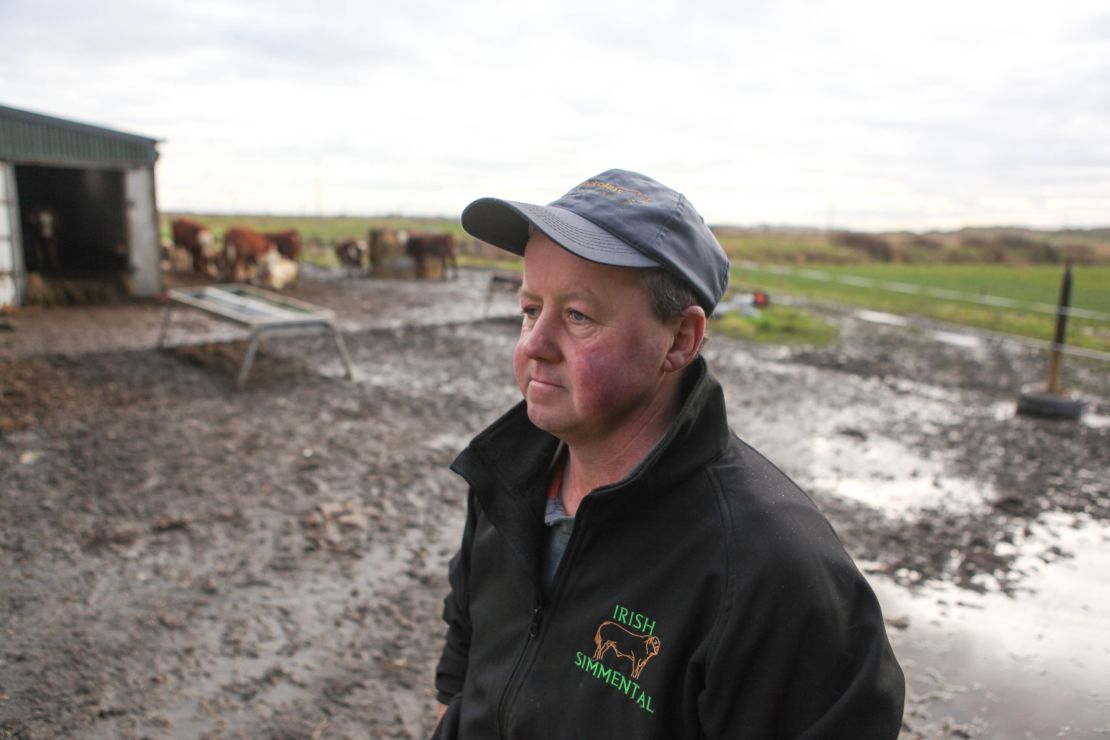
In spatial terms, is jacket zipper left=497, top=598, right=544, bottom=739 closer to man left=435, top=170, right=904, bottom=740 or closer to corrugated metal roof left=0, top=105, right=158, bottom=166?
man left=435, top=170, right=904, bottom=740

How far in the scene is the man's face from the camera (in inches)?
61.8

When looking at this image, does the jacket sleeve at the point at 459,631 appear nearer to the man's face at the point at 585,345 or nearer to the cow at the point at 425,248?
the man's face at the point at 585,345

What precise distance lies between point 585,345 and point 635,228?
9.9 inches

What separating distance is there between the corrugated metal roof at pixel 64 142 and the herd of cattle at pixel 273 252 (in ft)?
13.0

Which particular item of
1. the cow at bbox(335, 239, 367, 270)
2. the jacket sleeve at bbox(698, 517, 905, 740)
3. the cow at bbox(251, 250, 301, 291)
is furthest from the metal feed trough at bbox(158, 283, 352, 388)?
the cow at bbox(335, 239, 367, 270)

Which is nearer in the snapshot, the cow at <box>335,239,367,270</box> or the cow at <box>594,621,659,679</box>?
the cow at <box>594,621,659,679</box>

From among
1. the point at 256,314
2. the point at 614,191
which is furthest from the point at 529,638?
the point at 256,314

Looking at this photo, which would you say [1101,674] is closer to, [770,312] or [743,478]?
[743,478]

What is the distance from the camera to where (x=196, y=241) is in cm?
2041

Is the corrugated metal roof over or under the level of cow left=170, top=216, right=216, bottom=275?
over

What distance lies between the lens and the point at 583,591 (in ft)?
5.37

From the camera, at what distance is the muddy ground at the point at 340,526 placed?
3643mm

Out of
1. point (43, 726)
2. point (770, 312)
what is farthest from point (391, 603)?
point (770, 312)

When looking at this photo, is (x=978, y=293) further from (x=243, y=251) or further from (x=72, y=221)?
(x=72, y=221)
